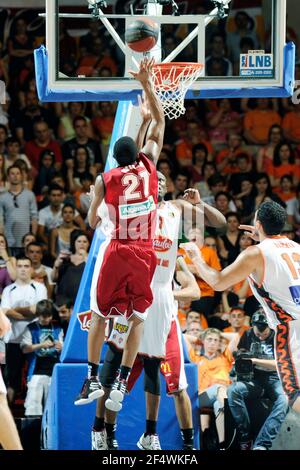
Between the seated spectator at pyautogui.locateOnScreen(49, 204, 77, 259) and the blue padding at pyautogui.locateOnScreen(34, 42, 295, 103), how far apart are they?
418 centimetres

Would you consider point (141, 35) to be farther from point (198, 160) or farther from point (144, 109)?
point (198, 160)

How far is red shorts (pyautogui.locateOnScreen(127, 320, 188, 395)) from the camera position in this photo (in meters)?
10.5

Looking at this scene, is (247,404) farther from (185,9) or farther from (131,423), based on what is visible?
(185,9)

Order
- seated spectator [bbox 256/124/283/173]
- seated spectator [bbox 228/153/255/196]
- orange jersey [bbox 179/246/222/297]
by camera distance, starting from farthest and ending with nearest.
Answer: seated spectator [bbox 256/124/283/173] < seated spectator [bbox 228/153/255/196] < orange jersey [bbox 179/246/222/297]

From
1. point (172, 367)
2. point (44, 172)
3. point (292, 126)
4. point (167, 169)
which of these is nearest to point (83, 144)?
point (44, 172)

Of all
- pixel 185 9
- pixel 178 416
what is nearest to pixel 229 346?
pixel 178 416

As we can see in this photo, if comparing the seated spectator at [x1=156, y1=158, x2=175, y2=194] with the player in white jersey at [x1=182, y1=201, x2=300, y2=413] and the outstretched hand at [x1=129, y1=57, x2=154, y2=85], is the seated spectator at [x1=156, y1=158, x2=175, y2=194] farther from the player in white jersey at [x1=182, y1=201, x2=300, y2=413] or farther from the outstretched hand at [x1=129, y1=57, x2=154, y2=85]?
the player in white jersey at [x1=182, y1=201, x2=300, y2=413]

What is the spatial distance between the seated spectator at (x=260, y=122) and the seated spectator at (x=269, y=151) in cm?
11

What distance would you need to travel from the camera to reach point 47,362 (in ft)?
40.0

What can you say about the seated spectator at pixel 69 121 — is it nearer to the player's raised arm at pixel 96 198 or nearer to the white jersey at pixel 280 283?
the player's raised arm at pixel 96 198

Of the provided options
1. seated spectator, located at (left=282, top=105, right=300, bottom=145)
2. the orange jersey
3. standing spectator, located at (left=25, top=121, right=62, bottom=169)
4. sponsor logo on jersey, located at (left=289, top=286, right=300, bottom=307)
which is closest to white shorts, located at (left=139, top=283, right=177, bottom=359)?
sponsor logo on jersey, located at (left=289, top=286, right=300, bottom=307)

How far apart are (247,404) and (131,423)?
106 cm

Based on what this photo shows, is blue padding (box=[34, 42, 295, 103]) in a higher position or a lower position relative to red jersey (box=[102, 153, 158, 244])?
higher

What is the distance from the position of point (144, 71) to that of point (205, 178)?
→ 5.60 meters
